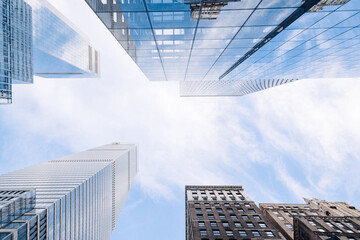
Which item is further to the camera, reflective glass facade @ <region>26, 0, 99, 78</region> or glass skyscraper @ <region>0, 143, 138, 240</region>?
reflective glass facade @ <region>26, 0, 99, 78</region>

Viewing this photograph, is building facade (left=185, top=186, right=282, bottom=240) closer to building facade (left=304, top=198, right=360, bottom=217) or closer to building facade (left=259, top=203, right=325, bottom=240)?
building facade (left=259, top=203, right=325, bottom=240)

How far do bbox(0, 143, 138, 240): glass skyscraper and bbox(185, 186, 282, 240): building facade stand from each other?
46196 mm

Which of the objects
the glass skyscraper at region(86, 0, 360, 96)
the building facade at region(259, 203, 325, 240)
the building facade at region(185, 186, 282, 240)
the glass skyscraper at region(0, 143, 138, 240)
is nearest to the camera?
the glass skyscraper at region(86, 0, 360, 96)

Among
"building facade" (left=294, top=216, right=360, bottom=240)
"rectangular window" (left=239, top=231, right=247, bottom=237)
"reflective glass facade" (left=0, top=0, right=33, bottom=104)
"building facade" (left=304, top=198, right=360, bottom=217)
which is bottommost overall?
"building facade" (left=304, top=198, right=360, bottom=217)

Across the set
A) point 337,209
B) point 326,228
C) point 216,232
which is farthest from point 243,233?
point 337,209

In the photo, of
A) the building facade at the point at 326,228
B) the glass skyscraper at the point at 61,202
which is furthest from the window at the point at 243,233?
the glass skyscraper at the point at 61,202

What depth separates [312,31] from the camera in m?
14.2

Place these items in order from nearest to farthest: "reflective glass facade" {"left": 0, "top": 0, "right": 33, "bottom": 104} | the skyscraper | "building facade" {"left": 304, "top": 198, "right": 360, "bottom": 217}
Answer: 1. "building facade" {"left": 304, "top": 198, "right": 360, "bottom": 217}
2. "reflective glass facade" {"left": 0, "top": 0, "right": 33, "bottom": 104}
3. the skyscraper

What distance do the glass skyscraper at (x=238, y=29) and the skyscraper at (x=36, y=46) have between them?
70028mm

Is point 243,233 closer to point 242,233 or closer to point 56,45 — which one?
point 242,233

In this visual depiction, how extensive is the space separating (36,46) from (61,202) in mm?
71327

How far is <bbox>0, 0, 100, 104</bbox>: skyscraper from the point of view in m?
67.6

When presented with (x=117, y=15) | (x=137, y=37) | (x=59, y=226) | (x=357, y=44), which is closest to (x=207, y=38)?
(x=137, y=37)

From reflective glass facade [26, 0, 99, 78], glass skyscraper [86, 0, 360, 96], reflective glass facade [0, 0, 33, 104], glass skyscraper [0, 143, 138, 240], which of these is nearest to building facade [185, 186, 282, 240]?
glass skyscraper [86, 0, 360, 96]
